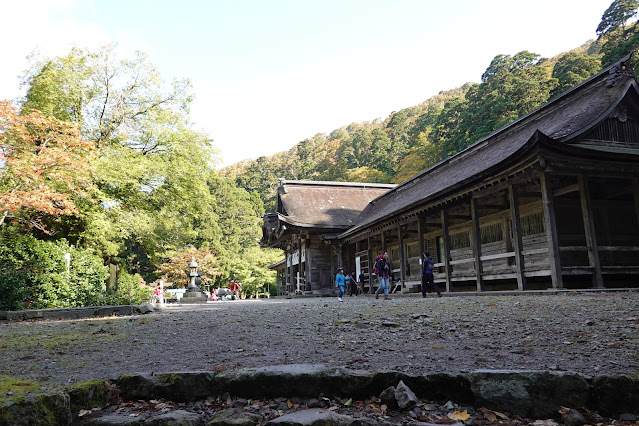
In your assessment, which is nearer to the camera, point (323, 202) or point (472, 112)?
point (323, 202)

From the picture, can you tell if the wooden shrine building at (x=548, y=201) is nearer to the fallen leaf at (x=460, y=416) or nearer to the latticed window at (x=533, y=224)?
the latticed window at (x=533, y=224)

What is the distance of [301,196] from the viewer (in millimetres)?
28375

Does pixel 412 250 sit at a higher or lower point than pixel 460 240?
lower

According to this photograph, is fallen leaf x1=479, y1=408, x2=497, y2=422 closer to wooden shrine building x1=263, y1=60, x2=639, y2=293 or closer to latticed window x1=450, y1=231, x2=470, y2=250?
wooden shrine building x1=263, y1=60, x2=639, y2=293

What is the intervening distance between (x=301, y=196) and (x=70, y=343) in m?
22.8

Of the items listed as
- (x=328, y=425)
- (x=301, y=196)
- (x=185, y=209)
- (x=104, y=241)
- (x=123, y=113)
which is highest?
(x=123, y=113)

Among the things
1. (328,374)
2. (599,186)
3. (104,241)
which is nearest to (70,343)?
(328,374)

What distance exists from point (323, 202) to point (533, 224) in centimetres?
1622

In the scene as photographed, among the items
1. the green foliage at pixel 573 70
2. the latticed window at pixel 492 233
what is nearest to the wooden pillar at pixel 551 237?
the latticed window at pixel 492 233

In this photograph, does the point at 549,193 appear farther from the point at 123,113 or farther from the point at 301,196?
the point at 301,196

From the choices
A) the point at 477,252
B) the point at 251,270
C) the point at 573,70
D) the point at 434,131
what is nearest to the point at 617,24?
the point at 573,70

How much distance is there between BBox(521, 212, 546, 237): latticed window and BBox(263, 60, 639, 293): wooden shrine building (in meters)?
0.03

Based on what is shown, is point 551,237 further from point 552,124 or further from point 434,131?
point 434,131

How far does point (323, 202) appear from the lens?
28.4 metres
